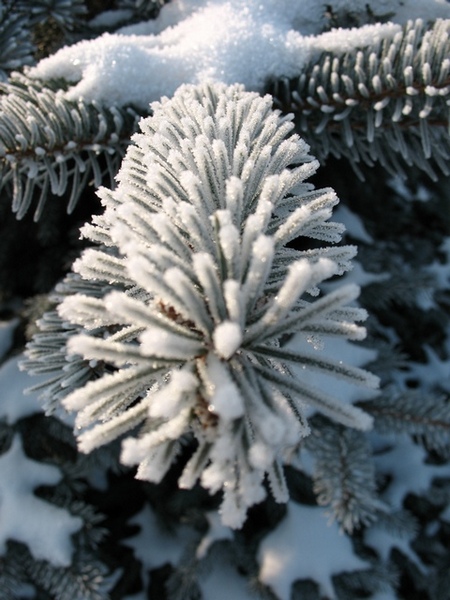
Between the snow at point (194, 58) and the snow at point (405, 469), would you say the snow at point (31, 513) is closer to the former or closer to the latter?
the snow at point (194, 58)

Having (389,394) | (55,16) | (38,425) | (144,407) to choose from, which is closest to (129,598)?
(38,425)

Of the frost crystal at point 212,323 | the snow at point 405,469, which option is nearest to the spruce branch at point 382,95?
the frost crystal at point 212,323

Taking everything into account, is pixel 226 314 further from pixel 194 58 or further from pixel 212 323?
pixel 194 58

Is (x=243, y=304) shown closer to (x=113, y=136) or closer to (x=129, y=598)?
(x=113, y=136)

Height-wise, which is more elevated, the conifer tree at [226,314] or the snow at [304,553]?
the conifer tree at [226,314]

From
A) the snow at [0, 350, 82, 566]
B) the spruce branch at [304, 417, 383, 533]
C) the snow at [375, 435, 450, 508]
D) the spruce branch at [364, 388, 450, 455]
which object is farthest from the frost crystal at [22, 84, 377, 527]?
the snow at [375, 435, 450, 508]

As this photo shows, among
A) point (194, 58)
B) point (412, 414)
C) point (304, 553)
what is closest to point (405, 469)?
point (304, 553)

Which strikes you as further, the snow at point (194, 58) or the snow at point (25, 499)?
the snow at point (25, 499)
